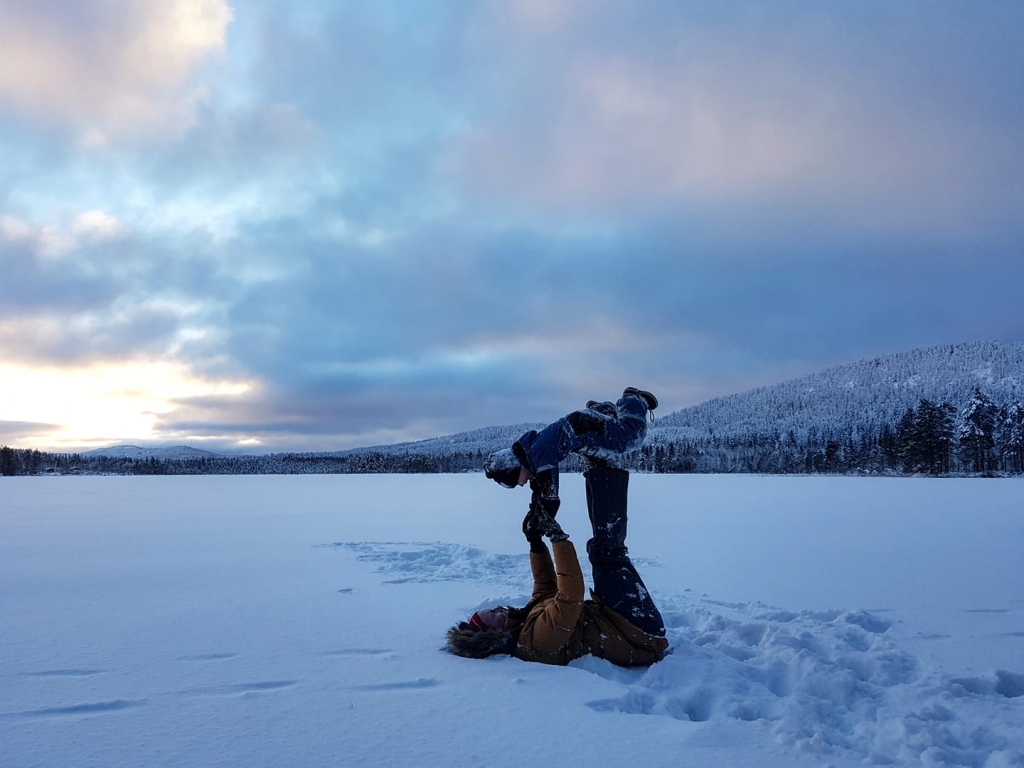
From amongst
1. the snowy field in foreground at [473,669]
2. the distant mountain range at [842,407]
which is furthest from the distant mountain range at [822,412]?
the snowy field in foreground at [473,669]

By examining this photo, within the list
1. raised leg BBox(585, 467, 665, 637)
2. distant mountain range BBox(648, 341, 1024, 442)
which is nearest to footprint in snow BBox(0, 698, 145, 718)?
raised leg BBox(585, 467, 665, 637)

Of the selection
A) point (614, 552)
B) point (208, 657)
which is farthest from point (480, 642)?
point (208, 657)

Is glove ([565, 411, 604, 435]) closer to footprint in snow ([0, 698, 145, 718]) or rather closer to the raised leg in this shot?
the raised leg

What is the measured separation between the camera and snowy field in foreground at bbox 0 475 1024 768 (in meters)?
2.45

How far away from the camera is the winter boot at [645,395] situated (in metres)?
4.05

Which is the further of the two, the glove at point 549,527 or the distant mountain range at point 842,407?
the distant mountain range at point 842,407

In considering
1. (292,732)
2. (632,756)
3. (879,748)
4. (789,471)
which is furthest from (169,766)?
(789,471)

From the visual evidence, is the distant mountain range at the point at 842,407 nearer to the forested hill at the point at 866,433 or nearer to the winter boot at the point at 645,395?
the forested hill at the point at 866,433

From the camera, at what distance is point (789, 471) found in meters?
87.1

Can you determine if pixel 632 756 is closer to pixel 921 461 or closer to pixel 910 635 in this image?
pixel 910 635

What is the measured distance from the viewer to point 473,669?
11.3 feet

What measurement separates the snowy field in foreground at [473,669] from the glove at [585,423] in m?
1.28

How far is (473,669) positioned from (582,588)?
0.73m

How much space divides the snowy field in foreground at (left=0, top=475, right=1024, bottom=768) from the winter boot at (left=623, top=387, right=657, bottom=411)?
1451 millimetres
